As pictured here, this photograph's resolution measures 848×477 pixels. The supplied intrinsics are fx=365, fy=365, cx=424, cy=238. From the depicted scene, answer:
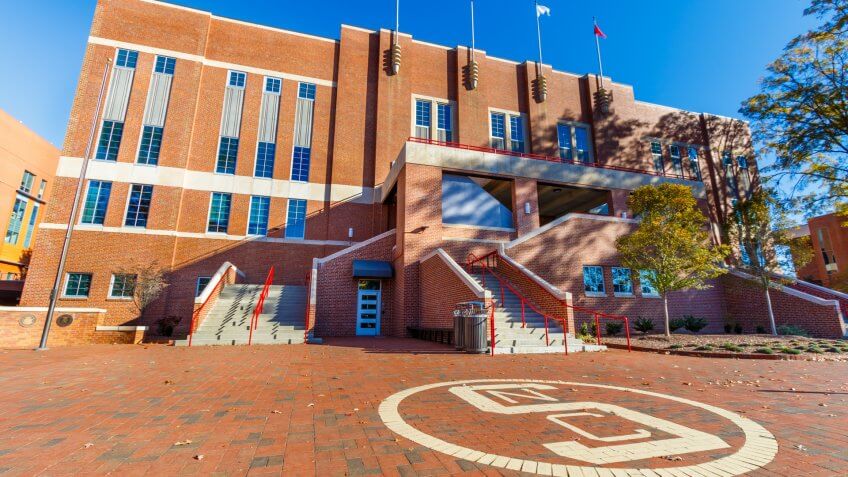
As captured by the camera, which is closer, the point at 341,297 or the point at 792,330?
the point at 792,330

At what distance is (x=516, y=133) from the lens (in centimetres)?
2747

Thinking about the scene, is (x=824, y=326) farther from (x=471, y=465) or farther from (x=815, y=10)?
(x=471, y=465)

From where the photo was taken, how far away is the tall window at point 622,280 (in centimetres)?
1788

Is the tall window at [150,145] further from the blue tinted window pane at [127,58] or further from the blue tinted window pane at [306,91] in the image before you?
the blue tinted window pane at [306,91]

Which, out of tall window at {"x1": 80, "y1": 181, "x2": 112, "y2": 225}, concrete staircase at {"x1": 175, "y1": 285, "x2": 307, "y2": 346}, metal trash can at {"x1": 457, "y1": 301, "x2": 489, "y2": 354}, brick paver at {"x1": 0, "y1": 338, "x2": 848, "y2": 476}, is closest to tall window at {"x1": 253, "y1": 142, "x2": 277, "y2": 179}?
tall window at {"x1": 80, "y1": 181, "x2": 112, "y2": 225}

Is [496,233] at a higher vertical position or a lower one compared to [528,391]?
higher

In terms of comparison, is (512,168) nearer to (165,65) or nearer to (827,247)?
(165,65)

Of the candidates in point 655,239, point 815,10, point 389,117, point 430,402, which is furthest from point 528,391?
point 815,10

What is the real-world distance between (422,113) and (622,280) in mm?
16804

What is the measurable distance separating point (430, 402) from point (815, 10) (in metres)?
30.0

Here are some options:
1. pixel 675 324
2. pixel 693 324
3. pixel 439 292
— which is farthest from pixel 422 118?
pixel 693 324

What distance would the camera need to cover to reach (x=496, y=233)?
18.6 metres

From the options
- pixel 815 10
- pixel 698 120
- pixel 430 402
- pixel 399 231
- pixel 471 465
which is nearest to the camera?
pixel 471 465

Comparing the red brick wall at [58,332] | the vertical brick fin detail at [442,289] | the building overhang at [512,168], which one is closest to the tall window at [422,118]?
the building overhang at [512,168]
